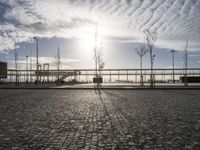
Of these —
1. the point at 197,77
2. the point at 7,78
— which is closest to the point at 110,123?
the point at 197,77

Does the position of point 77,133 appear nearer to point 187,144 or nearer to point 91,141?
point 91,141

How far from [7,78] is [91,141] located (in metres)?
57.2

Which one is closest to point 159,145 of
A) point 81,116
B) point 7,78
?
point 81,116

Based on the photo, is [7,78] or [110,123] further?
[7,78]

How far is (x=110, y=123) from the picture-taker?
7.80 meters

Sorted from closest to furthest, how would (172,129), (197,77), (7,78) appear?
(172,129) → (197,77) → (7,78)

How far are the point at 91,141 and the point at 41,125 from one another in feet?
7.61

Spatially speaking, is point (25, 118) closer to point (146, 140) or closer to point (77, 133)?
point (77, 133)

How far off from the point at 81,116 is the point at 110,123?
1.66 m

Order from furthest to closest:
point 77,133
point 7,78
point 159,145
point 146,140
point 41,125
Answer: point 7,78 < point 41,125 < point 77,133 < point 146,140 < point 159,145

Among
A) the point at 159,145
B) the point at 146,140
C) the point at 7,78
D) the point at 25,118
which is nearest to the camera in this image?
the point at 159,145

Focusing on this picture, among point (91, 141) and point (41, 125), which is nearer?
point (91, 141)

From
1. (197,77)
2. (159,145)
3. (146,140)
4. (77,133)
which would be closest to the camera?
(159,145)

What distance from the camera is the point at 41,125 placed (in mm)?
7488
